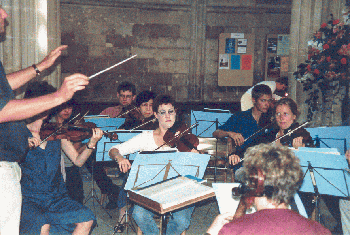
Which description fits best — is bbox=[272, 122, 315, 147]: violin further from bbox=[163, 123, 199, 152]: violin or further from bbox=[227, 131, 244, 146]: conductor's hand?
bbox=[163, 123, 199, 152]: violin

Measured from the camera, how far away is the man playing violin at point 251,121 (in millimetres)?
3865

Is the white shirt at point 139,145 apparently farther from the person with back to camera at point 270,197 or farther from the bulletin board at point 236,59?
the bulletin board at point 236,59

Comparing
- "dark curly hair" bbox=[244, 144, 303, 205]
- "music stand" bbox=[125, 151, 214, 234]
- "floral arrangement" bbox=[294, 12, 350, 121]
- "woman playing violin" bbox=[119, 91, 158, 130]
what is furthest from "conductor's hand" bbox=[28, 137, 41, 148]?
"floral arrangement" bbox=[294, 12, 350, 121]

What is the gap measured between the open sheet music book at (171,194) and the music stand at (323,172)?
71cm

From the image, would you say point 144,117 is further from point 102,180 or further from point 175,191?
point 175,191

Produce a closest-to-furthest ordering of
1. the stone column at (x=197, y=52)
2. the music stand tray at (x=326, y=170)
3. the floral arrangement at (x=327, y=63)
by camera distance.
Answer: the music stand tray at (x=326, y=170) < the floral arrangement at (x=327, y=63) < the stone column at (x=197, y=52)

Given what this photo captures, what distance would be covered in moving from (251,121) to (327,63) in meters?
0.96

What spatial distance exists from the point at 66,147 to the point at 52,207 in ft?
1.59

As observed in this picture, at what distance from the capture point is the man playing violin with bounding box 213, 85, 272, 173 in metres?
3.87

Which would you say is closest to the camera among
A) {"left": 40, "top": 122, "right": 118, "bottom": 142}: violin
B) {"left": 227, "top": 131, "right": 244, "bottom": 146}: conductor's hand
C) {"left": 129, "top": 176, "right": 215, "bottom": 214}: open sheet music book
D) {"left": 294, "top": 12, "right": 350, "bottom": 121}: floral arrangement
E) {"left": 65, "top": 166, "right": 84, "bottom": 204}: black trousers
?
{"left": 129, "top": 176, "right": 215, "bottom": 214}: open sheet music book

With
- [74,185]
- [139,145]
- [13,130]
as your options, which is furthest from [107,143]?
[13,130]

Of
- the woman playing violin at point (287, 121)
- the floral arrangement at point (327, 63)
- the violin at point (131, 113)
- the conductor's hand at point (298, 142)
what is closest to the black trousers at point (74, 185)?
the violin at point (131, 113)

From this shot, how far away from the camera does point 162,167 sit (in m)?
2.56

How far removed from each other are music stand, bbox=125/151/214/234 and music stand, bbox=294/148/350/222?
0.63m
